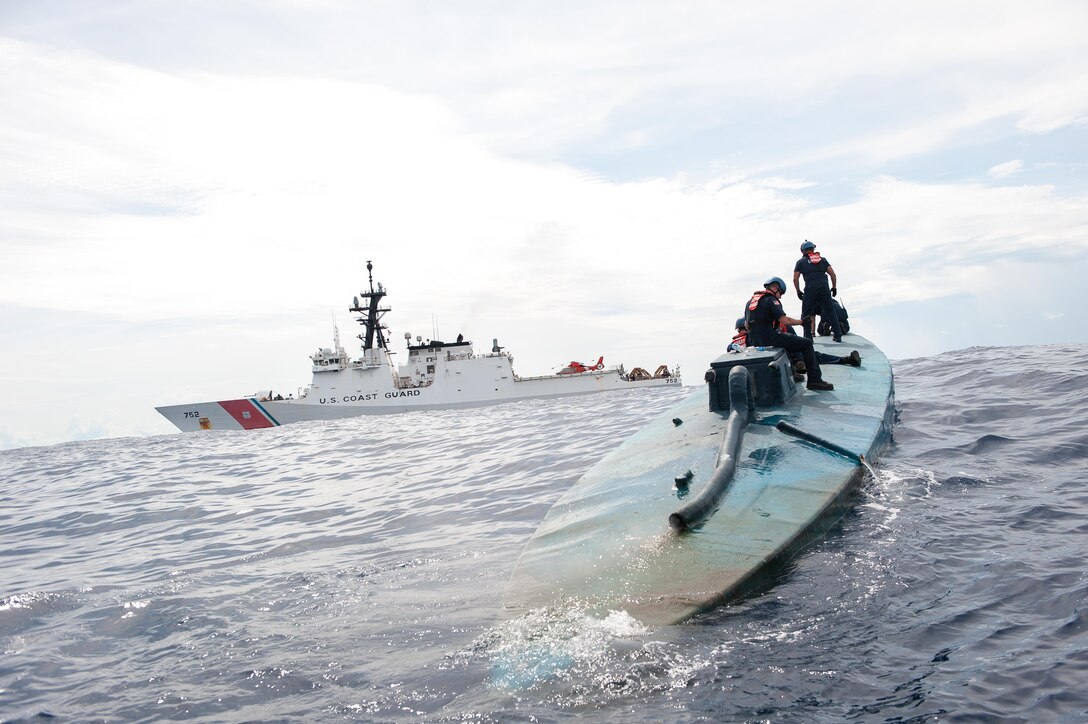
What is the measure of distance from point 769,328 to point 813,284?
12.9 feet

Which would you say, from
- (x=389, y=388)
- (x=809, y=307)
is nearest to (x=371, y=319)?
(x=389, y=388)

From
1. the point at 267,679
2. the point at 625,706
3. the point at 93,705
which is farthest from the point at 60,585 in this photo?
the point at 625,706

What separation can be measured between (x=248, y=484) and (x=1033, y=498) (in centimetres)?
1367

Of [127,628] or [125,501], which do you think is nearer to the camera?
[127,628]

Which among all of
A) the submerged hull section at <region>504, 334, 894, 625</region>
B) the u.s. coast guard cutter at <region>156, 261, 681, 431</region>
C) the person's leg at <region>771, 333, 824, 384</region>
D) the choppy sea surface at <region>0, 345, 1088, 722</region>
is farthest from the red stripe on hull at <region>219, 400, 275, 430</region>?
the person's leg at <region>771, 333, 824, 384</region>

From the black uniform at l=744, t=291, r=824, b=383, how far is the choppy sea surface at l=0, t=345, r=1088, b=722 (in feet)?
6.47

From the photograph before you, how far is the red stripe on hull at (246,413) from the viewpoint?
48000mm

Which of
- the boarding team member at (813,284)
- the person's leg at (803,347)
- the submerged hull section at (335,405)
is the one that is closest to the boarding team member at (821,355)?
the boarding team member at (813,284)

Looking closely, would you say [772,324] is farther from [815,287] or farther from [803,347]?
[815,287]

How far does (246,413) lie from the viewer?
48406 millimetres

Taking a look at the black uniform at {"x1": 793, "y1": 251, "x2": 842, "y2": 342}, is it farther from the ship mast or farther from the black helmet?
the ship mast

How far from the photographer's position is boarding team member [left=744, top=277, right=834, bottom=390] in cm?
1082

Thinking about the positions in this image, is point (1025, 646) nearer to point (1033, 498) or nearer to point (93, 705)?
point (1033, 498)

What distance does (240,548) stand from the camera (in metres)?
9.06
